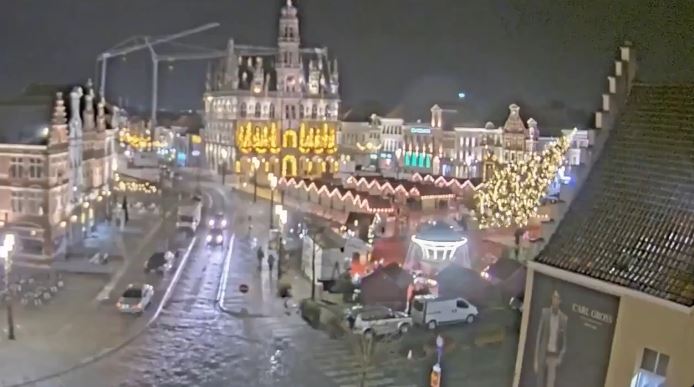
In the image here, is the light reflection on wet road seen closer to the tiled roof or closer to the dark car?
the tiled roof

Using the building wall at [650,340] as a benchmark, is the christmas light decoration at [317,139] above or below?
below

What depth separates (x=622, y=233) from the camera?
23.4 feet

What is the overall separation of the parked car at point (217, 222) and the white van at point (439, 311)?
15242 mm

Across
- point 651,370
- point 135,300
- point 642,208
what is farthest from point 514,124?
point 651,370

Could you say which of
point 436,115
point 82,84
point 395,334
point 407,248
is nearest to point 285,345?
point 395,334

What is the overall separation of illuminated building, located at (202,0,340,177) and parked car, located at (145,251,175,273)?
30.8 m

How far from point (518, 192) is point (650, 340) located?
18.9 meters

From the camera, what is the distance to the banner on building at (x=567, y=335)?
6.85m

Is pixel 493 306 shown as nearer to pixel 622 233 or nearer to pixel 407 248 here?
pixel 407 248

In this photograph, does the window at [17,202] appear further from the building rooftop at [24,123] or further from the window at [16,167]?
the building rooftop at [24,123]

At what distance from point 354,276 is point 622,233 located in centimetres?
1422

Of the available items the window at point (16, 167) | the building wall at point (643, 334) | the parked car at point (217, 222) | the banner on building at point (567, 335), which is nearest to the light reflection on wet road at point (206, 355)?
the banner on building at point (567, 335)

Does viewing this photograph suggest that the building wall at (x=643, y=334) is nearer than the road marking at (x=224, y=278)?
Yes

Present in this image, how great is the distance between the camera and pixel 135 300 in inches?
738
